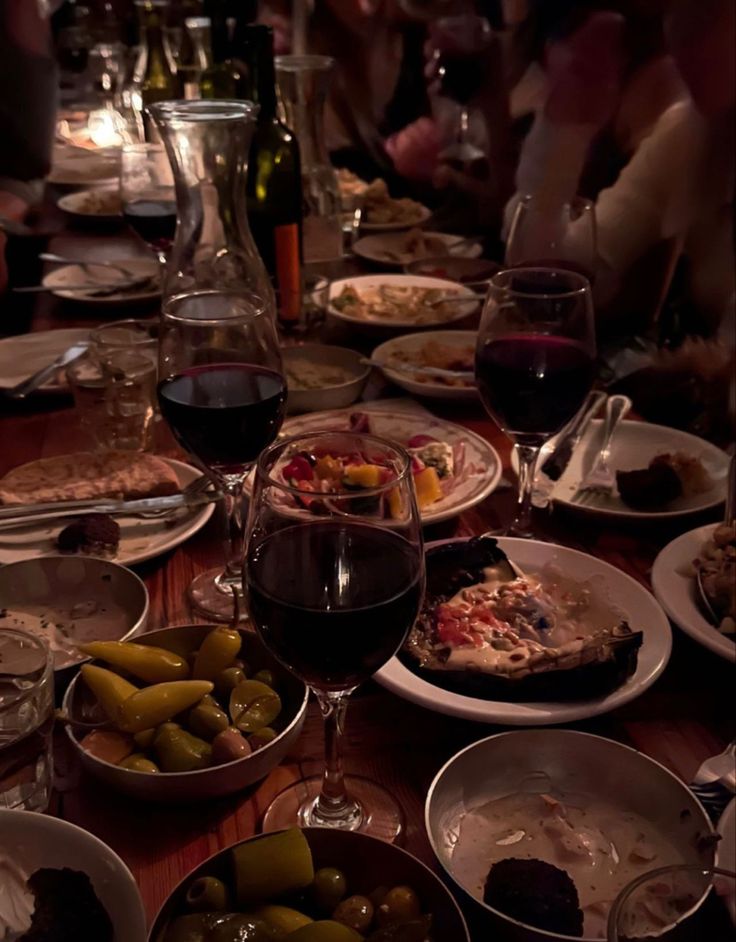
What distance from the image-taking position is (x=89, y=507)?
1.05 metres

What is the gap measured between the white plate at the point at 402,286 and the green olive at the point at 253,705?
103 cm

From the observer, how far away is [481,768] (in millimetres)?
686

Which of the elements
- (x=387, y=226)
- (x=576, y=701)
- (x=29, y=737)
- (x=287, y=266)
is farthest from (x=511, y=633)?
(x=387, y=226)

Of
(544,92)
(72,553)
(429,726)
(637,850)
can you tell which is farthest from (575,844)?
(544,92)

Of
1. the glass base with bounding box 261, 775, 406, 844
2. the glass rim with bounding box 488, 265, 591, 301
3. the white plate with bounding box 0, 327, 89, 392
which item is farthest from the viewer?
→ the white plate with bounding box 0, 327, 89, 392

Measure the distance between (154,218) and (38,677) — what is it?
47.6 inches

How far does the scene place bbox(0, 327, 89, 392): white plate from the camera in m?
1.51

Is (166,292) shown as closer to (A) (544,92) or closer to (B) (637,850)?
(B) (637,850)

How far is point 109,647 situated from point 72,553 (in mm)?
306

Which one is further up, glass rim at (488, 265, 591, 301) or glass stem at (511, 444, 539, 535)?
glass rim at (488, 265, 591, 301)

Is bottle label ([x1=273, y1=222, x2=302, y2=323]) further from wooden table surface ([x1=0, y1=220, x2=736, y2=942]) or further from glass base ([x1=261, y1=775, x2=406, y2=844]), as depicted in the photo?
glass base ([x1=261, y1=775, x2=406, y2=844])

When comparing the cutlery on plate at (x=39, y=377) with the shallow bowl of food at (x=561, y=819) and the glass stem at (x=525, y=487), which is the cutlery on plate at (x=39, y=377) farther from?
the shallow bowl of food at (x=561, y=819)

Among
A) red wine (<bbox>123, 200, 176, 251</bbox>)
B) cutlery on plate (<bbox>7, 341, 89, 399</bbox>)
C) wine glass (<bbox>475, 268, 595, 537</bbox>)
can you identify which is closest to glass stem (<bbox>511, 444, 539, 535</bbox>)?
wine glass (<bbox>475, 268, 595, 537</bbox>)

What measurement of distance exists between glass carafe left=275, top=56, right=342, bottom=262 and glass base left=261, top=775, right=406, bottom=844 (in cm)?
140
